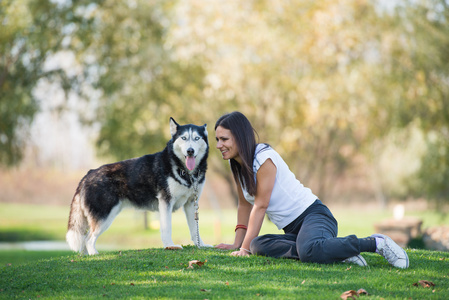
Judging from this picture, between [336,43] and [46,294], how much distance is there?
15410 millimetres

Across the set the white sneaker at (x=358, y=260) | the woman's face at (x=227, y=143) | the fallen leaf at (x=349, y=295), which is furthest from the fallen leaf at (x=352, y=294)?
the woman's face at (x=227, y=143)

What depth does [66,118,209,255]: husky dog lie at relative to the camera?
19.0 feet

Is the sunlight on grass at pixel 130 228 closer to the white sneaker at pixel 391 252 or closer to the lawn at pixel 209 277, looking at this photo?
the white sneaker at pixel 391 252

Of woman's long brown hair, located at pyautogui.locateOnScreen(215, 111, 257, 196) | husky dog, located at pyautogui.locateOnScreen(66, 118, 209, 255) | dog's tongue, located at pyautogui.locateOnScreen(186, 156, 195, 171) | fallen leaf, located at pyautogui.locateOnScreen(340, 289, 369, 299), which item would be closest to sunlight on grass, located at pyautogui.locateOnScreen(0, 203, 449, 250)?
husky dog, located at pyautogui.locateOnScreen(66, 118, 209, 255)

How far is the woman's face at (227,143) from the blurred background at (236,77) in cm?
975

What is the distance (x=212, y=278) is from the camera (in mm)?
4367

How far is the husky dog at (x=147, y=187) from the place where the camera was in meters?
5.78

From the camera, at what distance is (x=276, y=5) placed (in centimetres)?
1750

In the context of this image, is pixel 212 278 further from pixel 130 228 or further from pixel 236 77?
pixel 130 228

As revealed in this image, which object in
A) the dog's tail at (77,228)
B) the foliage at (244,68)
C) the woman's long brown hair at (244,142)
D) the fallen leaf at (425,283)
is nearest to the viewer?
the fallen leaf at (425,283)

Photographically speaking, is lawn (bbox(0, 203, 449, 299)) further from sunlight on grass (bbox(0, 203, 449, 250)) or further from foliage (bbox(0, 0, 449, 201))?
sunlight on grass (bbox(0, 203, 449, 250))

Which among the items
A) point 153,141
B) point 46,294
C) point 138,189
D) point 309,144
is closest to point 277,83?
point 309,144

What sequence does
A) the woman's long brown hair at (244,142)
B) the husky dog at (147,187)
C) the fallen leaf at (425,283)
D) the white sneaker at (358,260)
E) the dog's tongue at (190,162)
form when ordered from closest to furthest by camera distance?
the fallen leaf at (425,283)
the white sneaker at (358,260)
the woman's long brown hair at (244,142)
the dog's tongue at (190,162)
the husky dog at (147,187)

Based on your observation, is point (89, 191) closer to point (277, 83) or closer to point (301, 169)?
point (277, 83)
